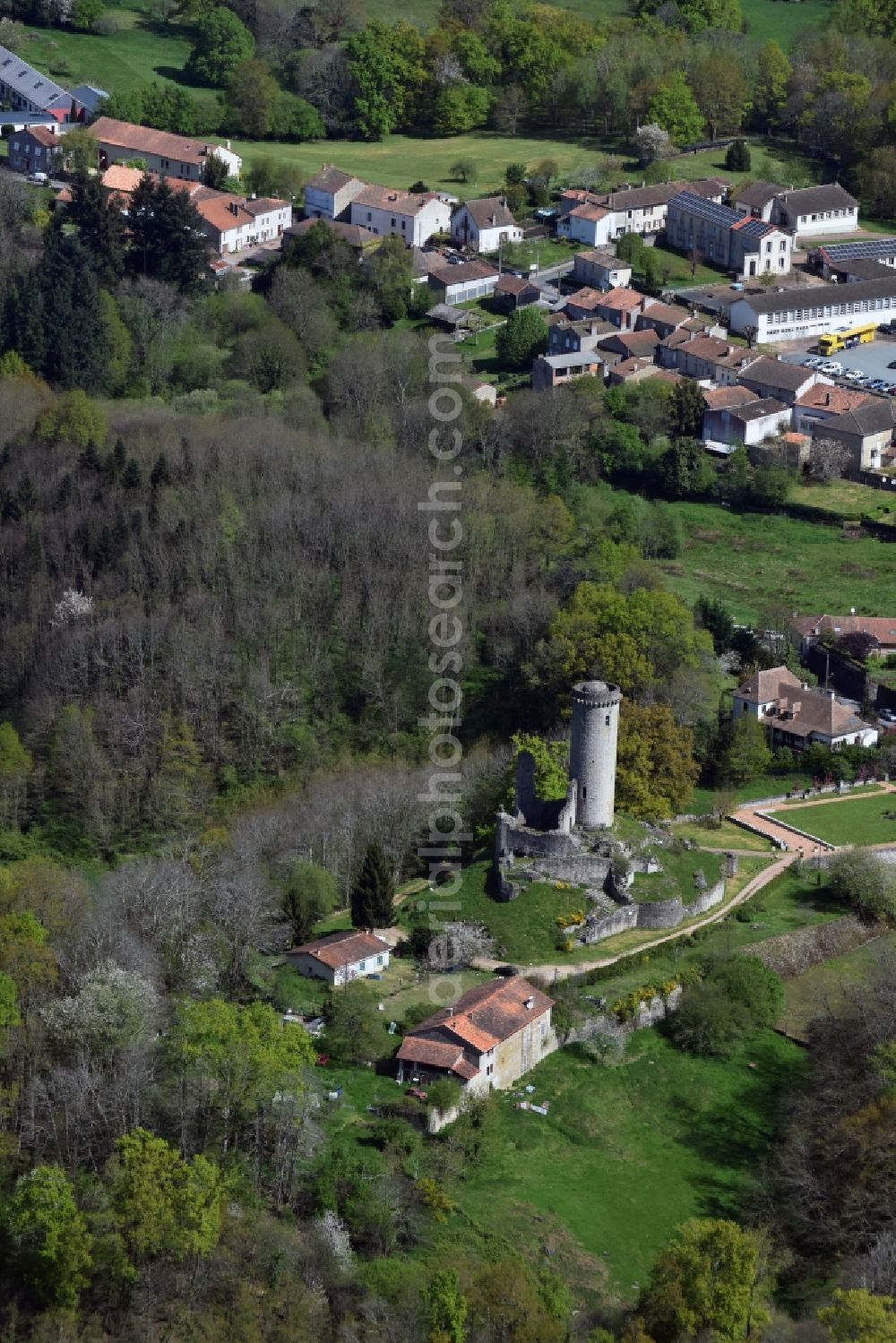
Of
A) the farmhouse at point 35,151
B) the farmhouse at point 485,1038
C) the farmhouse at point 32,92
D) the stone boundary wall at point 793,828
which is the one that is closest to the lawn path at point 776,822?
the stone boundary wall at point 793,828

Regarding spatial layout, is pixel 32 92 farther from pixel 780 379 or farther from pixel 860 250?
pixel 780 379

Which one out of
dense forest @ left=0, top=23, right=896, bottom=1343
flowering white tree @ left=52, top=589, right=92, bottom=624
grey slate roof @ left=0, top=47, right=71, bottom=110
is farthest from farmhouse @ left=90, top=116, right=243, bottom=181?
flowering white tree @ left=52, top=589, right=92, bottom=624

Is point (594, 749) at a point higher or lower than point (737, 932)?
higher

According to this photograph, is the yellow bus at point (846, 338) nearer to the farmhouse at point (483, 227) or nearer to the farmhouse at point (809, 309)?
the farmhouse at point (809, 309)

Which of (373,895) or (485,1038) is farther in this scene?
(373,895)

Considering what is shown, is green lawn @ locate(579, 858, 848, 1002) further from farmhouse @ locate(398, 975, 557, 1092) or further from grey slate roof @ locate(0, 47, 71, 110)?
grey slate roof @ locate(0, 47, 71, 110)

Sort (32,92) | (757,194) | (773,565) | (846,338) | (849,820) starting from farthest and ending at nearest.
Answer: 1. (32,92)
2. (757,194)
3. (846,338)
4. (773,565)
5. (849,820)

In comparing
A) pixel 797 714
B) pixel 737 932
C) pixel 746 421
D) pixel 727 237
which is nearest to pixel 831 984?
pixel 737 932
